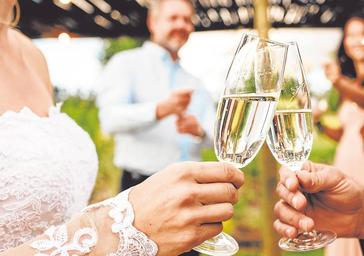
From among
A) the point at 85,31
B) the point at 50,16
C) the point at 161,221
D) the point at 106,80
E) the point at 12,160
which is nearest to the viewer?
the point at 161,221

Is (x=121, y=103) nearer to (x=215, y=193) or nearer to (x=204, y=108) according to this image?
(x=204, y=108)

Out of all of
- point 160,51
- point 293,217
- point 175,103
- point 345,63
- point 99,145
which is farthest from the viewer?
point 99,145

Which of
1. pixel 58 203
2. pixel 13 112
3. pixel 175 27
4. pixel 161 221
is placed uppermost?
pixel 175 27

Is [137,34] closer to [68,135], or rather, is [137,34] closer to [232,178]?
[68,135]

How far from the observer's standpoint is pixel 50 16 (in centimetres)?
691

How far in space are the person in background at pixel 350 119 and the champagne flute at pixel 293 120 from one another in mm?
1731

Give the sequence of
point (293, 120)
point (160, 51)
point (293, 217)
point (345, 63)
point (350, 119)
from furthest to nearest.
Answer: point (345, 63) < point (350, 119) < point (160, 51) < point (293, 217) < point (293, 120)

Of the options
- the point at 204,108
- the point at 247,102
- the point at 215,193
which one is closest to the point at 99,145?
the point at 204,108

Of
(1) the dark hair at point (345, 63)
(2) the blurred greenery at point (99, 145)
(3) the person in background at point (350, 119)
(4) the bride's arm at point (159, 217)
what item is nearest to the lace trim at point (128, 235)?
(4) the bride's arm at point (159, 217)

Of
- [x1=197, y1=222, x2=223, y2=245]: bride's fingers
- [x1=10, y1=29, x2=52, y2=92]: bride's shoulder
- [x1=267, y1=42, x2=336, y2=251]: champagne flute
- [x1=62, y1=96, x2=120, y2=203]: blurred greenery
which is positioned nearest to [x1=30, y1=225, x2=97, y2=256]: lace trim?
[x1=197, y1=222, x2=223, y2=245]: bride's fingers

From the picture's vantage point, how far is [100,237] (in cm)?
84

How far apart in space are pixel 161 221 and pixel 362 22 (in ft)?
9.54

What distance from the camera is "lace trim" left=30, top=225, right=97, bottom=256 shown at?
84 cm

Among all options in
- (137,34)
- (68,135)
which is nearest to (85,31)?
(137,34)
